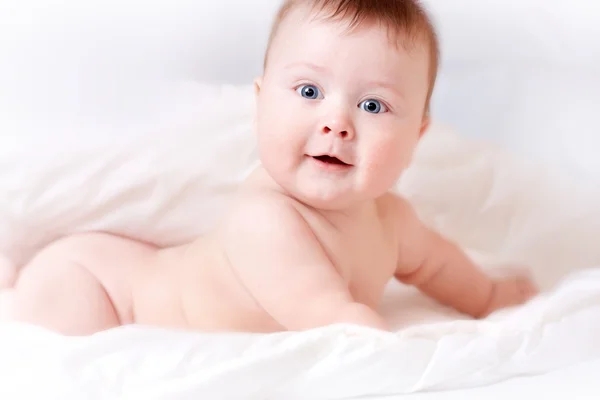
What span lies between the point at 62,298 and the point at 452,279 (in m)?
0.49

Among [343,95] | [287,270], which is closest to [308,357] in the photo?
[287,270]

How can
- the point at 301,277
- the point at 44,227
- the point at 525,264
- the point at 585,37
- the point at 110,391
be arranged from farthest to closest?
the point at 585,37 → the point at 525,264 → the point at 44,227 → the point at 301,277 → the point at 110,391

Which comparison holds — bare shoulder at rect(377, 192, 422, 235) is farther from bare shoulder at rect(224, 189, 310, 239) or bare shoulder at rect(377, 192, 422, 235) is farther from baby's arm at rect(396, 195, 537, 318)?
bare shoulder at rect(224, 189, 310, 239)

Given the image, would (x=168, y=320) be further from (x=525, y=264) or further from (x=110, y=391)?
(x=525, y=264)

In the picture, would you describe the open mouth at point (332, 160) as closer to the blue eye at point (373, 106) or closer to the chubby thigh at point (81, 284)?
the blue eye at point (373, 106)

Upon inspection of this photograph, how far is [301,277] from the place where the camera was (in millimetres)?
927

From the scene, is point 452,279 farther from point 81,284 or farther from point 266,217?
point 81,284

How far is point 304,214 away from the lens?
38.2 inches

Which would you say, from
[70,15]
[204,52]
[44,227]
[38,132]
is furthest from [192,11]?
[44,227]

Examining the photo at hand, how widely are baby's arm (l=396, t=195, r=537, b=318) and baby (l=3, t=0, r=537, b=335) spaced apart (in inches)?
2.6

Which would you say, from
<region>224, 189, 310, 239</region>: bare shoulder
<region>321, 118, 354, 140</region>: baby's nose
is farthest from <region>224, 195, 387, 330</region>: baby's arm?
<region>321, 118, 354, 140</region>: baby's nose

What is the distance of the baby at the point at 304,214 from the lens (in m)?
0.90

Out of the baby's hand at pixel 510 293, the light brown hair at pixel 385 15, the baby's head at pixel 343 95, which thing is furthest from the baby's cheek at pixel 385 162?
the baby's hand at pixel 510 293

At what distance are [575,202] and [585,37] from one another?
0.27 metres
